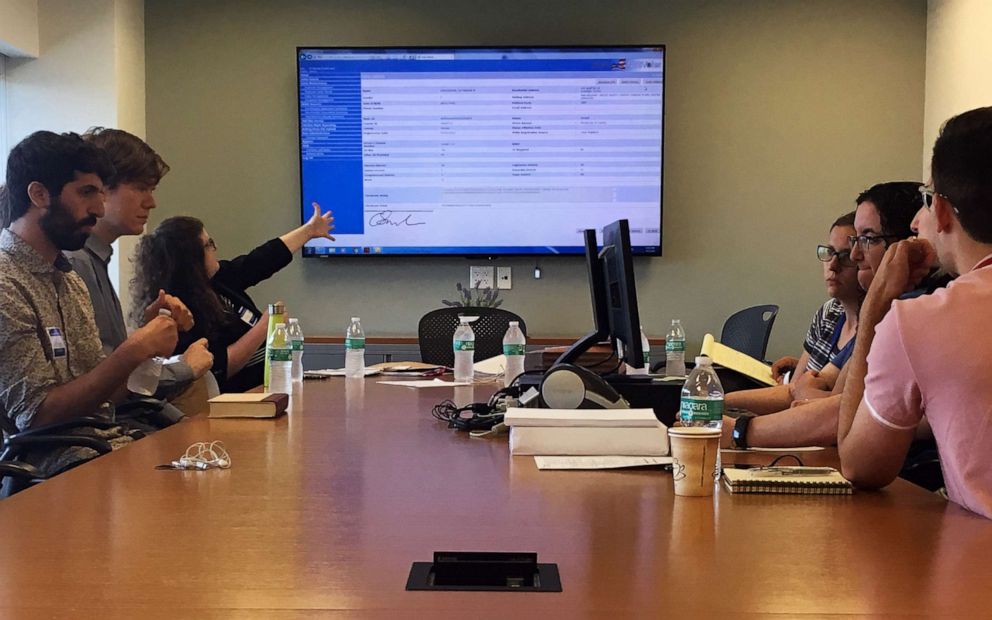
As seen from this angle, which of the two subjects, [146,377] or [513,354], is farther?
[513,354]

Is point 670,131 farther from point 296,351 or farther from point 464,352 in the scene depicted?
point 296,351

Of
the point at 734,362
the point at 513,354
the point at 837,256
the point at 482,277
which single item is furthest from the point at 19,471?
the point at 482,277

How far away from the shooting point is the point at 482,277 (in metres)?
4.93

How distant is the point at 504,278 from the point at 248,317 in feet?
5.32

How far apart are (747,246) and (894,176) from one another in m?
0.85

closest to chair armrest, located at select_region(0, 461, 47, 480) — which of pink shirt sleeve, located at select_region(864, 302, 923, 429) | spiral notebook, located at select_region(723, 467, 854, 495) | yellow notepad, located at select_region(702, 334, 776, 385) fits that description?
spiral notebook, located at select_region(723, 467, 854, 495)

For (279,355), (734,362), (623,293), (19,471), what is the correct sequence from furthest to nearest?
(734,362)
(279,355)
(623,293)
(19,471)

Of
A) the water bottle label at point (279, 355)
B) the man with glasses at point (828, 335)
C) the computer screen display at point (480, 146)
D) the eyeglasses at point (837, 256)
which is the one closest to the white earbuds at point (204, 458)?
the water bottle label at point (279, 355)

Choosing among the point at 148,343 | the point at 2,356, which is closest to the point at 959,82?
the point at 148,343

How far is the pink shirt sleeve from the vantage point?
141cm

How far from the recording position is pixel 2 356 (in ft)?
7.23

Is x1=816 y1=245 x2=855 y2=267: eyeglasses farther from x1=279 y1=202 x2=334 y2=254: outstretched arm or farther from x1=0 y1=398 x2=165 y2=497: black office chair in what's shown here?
x1=279 y1=202 x2=334 y2=254: outstretched arm

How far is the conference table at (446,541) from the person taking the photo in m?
0.95

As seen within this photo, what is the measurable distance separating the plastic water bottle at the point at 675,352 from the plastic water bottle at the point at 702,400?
167 centimetres
